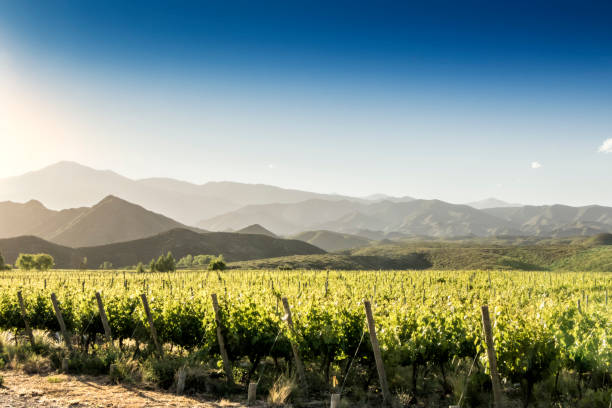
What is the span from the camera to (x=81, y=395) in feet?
30.9

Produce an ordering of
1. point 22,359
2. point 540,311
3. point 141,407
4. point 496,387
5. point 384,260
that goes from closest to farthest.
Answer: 1. point 496,387
2. point 141,407
3. point 540,311
4. point 22,359
5. point 384,260

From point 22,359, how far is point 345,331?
10.9 m

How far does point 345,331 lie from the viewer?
9859 millimetres

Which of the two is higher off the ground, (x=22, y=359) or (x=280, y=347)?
(x=280, y=347)

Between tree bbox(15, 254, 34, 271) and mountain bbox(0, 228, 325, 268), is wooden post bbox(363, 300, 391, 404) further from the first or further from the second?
mountain bbox(0, 228, 325, 268)

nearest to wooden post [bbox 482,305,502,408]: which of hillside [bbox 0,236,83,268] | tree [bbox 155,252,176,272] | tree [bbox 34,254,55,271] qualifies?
tree [bbox 155,252,176,272]

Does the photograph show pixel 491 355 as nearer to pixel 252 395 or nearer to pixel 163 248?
pixel 252 395

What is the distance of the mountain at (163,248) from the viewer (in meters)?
121

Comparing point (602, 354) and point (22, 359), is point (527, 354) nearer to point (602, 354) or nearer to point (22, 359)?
point (602, 354)

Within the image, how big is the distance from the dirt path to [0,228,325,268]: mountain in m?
125

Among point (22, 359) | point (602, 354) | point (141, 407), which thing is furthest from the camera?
point (22, 359)

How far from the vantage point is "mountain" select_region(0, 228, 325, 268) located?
12075 cm

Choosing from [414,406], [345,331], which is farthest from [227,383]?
[414,406]

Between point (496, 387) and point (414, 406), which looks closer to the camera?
point (496, 387)
